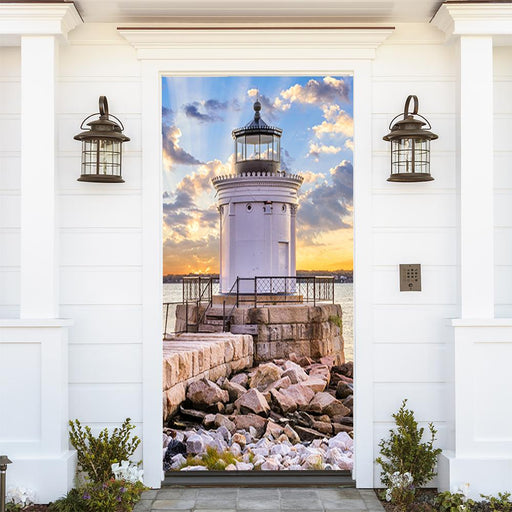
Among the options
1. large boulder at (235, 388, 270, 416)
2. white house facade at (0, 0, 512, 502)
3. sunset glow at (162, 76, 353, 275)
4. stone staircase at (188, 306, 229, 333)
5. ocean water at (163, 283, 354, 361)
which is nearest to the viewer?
white house facade at (0, 0, 512, 502)

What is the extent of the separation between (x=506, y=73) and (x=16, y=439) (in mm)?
3797

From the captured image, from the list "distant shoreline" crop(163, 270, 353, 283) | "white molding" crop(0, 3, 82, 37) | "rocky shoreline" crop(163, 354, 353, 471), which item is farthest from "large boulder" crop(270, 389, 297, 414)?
"distant shoreline" crop(163, 270, 353, 283)

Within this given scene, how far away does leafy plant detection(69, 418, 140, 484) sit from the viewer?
3.87 m

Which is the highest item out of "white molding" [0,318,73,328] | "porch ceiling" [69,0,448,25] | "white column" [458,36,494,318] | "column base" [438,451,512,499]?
"porch ceiling" [69,0,448,25]

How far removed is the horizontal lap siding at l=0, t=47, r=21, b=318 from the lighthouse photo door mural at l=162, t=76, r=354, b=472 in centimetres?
194

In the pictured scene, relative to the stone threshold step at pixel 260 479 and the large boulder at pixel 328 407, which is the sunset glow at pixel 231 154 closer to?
the large boulder at pixel 328 407

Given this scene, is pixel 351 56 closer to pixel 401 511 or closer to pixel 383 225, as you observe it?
pixel 383 225

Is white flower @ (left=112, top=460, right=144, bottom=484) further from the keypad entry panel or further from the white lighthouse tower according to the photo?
the white lighthouse tower

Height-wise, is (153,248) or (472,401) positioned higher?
(153,248)

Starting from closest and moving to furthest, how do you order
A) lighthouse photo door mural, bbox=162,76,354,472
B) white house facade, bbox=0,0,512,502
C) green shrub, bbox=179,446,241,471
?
white house facade, bbox=0,0,512,502 < green shrub, bbox=179,446,241,471 < lighthouse photo door mural, bbox=162,76,354,472

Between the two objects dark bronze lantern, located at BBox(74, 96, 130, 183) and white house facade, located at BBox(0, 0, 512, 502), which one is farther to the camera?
white house facade, located at BBox(0, 0, 512, 502)

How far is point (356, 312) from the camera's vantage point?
4273mm

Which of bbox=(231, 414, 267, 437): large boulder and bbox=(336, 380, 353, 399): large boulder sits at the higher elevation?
bbox=(231, 414, 267, 437): large boulder

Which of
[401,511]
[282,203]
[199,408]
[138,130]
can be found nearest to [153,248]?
[138,130]
